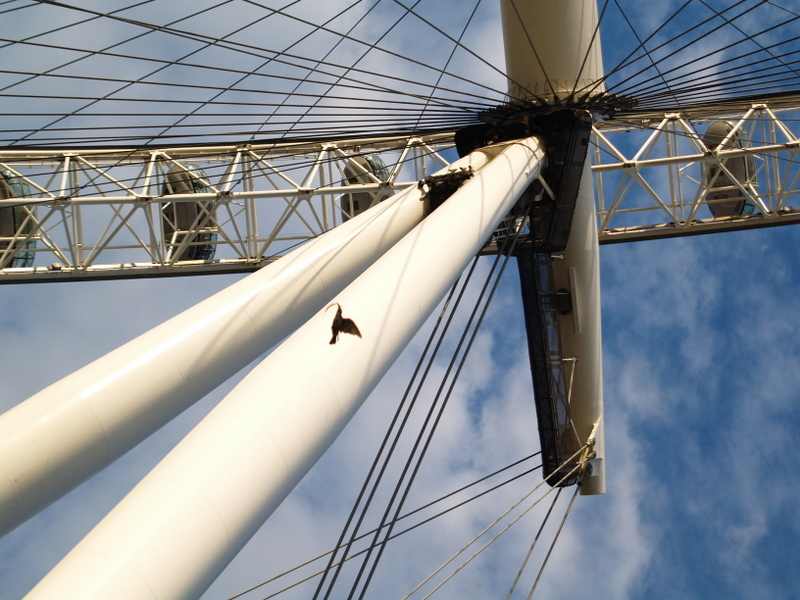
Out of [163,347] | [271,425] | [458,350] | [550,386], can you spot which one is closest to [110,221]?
[550,386]

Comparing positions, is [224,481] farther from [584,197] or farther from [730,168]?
[730,168]

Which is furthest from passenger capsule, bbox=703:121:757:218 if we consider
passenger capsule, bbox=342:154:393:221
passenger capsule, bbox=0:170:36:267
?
passenger capsule, bbox=0:170:36:267

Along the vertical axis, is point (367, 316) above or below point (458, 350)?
above

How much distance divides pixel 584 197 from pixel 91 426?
10.7 metres

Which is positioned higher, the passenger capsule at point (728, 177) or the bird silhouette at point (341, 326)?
the bird silhouette at point (341, 326)

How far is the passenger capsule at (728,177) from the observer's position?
73.7 feet

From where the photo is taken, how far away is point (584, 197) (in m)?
16.6

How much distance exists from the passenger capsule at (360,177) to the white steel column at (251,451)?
14564mm

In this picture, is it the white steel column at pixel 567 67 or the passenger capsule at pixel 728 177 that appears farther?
the passenger capsule at pixel 728 177

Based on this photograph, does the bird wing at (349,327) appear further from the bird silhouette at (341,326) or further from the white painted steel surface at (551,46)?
the white painted steel surface at (551,46)

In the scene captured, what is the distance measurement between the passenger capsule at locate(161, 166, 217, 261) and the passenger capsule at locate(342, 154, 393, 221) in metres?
3.56

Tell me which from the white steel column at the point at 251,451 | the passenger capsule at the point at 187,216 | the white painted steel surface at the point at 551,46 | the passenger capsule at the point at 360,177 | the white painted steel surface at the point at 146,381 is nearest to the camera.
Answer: the white steel column at the point at 251,451

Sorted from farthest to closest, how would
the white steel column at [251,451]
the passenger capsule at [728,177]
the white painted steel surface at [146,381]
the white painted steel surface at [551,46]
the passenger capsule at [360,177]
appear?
1. the passenger capsule at [360,177]
2. the passenger capsule at [728,177]
3. the white painted steel surface at [551,46]
4. the white painted steel surface at [146,381]
5. the white steel column at [251,451]

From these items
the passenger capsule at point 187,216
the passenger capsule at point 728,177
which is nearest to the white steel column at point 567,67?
the passenger capsule at point 728,177
